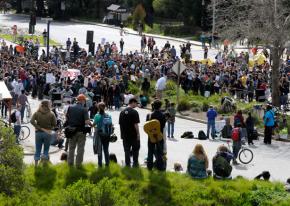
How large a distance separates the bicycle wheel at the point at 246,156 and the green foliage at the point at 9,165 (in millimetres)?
11870

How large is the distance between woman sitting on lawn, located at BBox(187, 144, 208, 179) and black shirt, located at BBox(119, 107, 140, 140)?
1514 millimetres

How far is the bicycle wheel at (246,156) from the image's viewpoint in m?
23.6

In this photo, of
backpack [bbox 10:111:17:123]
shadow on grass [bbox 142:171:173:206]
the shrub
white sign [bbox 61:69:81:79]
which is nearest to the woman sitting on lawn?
shadow on grass [bbox 142:171:173:206]

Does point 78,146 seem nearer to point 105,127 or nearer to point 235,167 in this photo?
point 105,127

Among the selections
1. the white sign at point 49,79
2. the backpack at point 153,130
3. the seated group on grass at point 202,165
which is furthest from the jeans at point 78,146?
the white sign at point 49,79

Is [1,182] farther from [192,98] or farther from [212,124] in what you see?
[192,98]

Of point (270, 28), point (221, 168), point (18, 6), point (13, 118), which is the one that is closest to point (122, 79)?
point (270, 28)

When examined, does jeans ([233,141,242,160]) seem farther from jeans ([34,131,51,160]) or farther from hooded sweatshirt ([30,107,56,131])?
hooded sweatshirt ([30,107,56,131])

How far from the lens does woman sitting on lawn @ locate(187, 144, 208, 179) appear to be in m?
16.0

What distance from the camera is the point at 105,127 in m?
16.8

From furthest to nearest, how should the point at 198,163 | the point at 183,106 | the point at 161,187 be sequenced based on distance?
the point at 183,106
the point at 198,163
the point at 161,187

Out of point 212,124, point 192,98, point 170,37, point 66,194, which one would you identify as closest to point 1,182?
point 66,194

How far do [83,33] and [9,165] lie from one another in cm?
6383

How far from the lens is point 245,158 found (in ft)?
77.7
